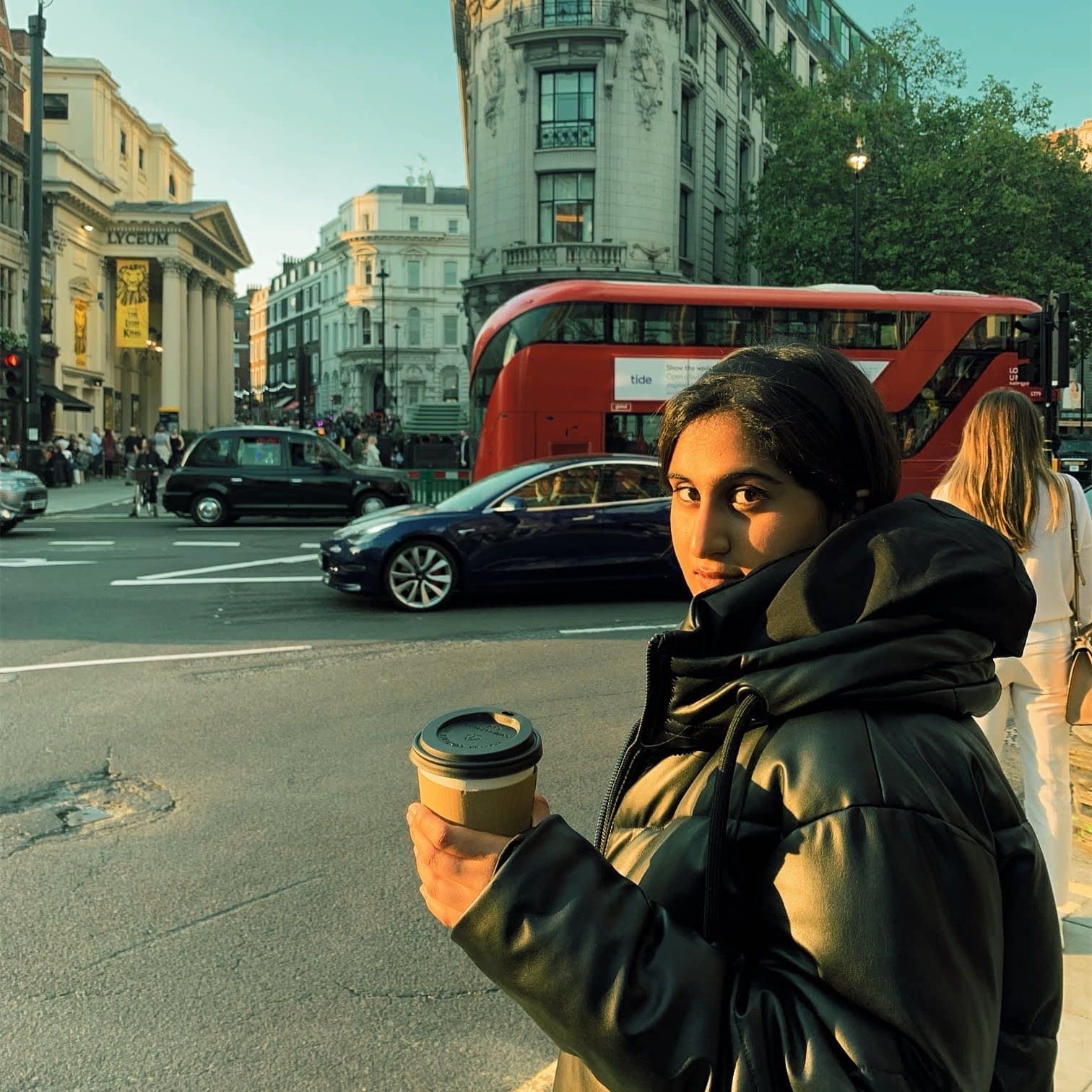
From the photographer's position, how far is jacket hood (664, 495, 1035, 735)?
111cm

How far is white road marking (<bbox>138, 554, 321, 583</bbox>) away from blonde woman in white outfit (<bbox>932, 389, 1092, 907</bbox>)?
10.4m

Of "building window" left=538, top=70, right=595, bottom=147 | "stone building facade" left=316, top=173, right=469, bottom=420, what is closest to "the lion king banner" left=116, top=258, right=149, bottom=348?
"building window" left=538, top=70, right=595, bottom=147

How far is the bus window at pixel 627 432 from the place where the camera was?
60.3 ft

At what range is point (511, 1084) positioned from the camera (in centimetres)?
301

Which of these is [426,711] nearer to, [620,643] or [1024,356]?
[620,643]

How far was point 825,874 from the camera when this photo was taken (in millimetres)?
1034

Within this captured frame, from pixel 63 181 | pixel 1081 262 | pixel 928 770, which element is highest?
pixel 63 181

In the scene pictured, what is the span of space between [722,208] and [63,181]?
29082 mm

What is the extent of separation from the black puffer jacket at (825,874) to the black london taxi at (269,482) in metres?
19.4

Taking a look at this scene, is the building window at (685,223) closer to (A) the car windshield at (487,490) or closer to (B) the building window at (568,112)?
Answer: (B) the building window at (568,112)

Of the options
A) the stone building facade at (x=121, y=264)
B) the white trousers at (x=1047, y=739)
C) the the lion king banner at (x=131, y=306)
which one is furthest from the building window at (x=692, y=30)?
the white trousers at (x=1047, y=739)

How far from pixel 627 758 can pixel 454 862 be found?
0.91ft

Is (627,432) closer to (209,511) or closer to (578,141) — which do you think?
(209,511)

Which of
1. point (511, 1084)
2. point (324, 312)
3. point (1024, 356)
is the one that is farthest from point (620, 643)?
point (324, 312)
